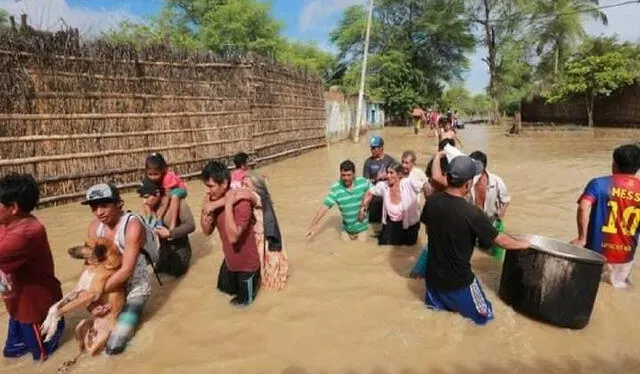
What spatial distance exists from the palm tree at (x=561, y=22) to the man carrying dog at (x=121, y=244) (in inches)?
1521

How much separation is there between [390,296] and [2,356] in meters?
3.14

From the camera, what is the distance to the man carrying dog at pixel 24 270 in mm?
2980

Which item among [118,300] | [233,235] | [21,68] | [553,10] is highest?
[553,10]

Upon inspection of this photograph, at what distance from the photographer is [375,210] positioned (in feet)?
20.6

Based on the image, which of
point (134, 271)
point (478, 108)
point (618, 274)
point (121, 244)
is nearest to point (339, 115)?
point (618, 274)

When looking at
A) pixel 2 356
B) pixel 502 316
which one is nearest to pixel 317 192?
pixel 502 316

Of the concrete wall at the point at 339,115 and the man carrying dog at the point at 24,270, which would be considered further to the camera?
the concrete wall at the point at 339,115

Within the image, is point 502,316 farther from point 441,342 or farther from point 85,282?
point 85,282

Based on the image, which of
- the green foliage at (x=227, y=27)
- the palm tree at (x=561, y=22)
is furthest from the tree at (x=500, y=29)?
the green foliage at (x=227, y=27)

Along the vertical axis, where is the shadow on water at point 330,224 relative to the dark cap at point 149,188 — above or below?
below

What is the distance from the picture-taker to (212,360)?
3246 millimetres

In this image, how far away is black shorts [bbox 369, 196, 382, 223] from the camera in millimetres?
6250

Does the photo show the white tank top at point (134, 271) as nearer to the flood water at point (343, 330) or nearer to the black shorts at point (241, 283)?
the flood water at point (343, 330)

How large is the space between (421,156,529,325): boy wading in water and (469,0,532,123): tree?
121 feet
